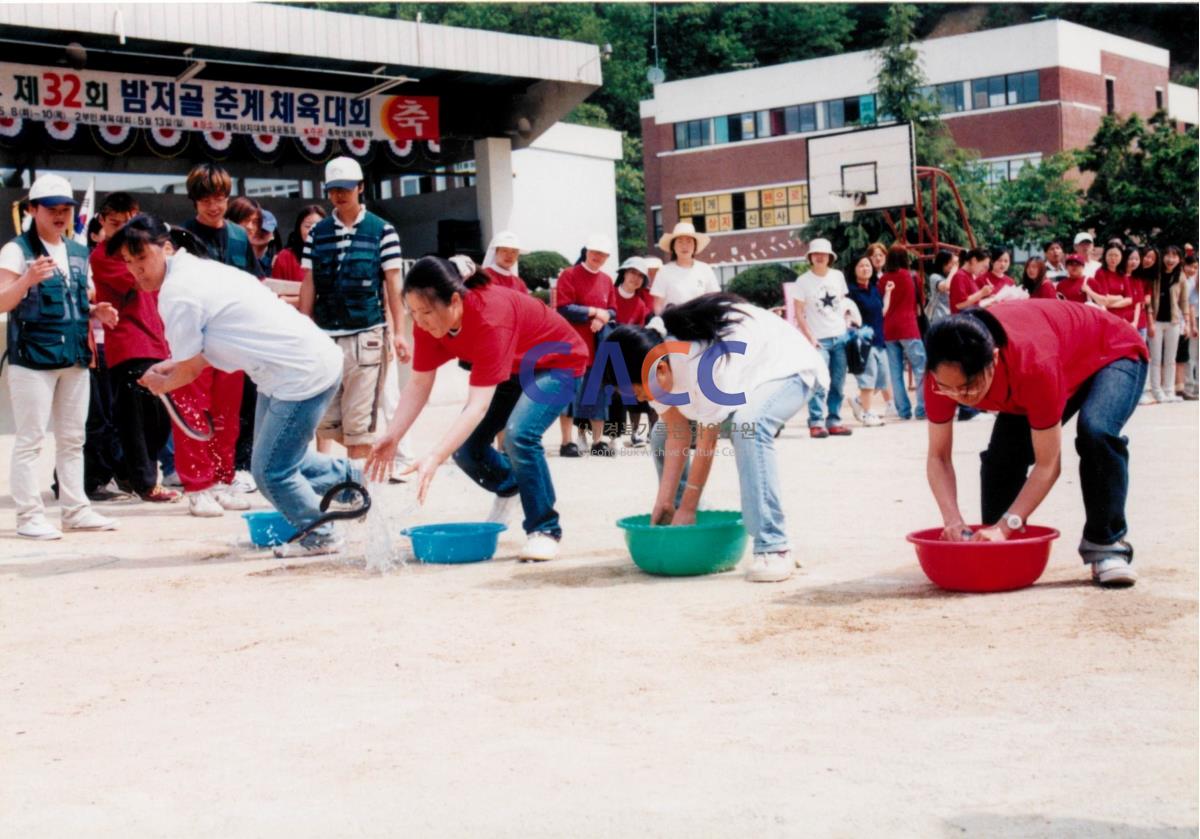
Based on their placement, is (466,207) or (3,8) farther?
(466,207)

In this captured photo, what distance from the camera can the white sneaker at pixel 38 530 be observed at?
7.84 meters

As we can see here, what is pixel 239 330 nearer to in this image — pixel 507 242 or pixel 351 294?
pixel 351 294

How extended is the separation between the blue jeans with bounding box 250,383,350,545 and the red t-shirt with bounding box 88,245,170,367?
7.83 feet

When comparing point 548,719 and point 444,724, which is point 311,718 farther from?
point 548,719

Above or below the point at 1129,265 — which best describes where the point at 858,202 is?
above

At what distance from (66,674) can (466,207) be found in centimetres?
2175

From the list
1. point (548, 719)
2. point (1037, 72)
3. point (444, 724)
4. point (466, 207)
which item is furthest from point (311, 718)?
point (1037, 72)

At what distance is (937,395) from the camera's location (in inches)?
214

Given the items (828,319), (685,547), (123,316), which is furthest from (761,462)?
(828,319)

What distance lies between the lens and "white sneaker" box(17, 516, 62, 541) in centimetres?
784

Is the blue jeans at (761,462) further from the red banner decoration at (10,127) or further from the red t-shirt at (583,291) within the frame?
the red banner decoration at (10,127)

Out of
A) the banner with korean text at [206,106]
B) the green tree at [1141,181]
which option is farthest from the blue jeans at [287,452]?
the green tree at [1141,181]

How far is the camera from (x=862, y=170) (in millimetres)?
26047

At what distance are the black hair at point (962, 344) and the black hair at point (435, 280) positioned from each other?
2.17 m
